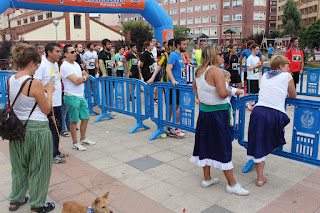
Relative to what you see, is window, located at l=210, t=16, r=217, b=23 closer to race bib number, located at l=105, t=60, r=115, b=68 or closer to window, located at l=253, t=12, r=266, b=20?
window, located at l=253, t=12, r=266, b=20

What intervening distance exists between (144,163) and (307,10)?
68852mm

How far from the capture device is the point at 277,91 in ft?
12.5

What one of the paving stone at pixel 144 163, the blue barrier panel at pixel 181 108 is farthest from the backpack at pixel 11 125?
the blue barrier panel at pixel 181 108

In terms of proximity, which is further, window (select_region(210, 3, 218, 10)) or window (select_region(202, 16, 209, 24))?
window (select_region(202, 16, 209, 24))

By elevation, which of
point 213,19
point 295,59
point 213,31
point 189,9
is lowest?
point 295,59

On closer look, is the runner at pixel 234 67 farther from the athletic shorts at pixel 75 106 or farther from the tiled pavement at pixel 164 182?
the athletic shorts at pixel 75 106

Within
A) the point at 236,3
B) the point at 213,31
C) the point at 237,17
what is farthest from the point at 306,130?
the point at 213,31

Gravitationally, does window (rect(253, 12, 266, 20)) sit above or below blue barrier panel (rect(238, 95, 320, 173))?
above

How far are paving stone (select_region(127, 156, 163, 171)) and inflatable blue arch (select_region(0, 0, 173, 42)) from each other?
8175 mm

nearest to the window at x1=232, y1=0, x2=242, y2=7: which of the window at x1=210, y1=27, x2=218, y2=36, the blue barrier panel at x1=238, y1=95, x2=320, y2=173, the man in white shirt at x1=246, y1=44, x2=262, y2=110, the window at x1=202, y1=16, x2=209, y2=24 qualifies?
the window at x1=210, y1=27, x2=218, y2=36

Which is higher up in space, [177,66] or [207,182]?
[177,66]

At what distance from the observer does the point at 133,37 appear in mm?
39812

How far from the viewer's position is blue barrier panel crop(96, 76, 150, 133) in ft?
21.8

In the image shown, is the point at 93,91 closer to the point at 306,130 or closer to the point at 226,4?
the point at 306,130
